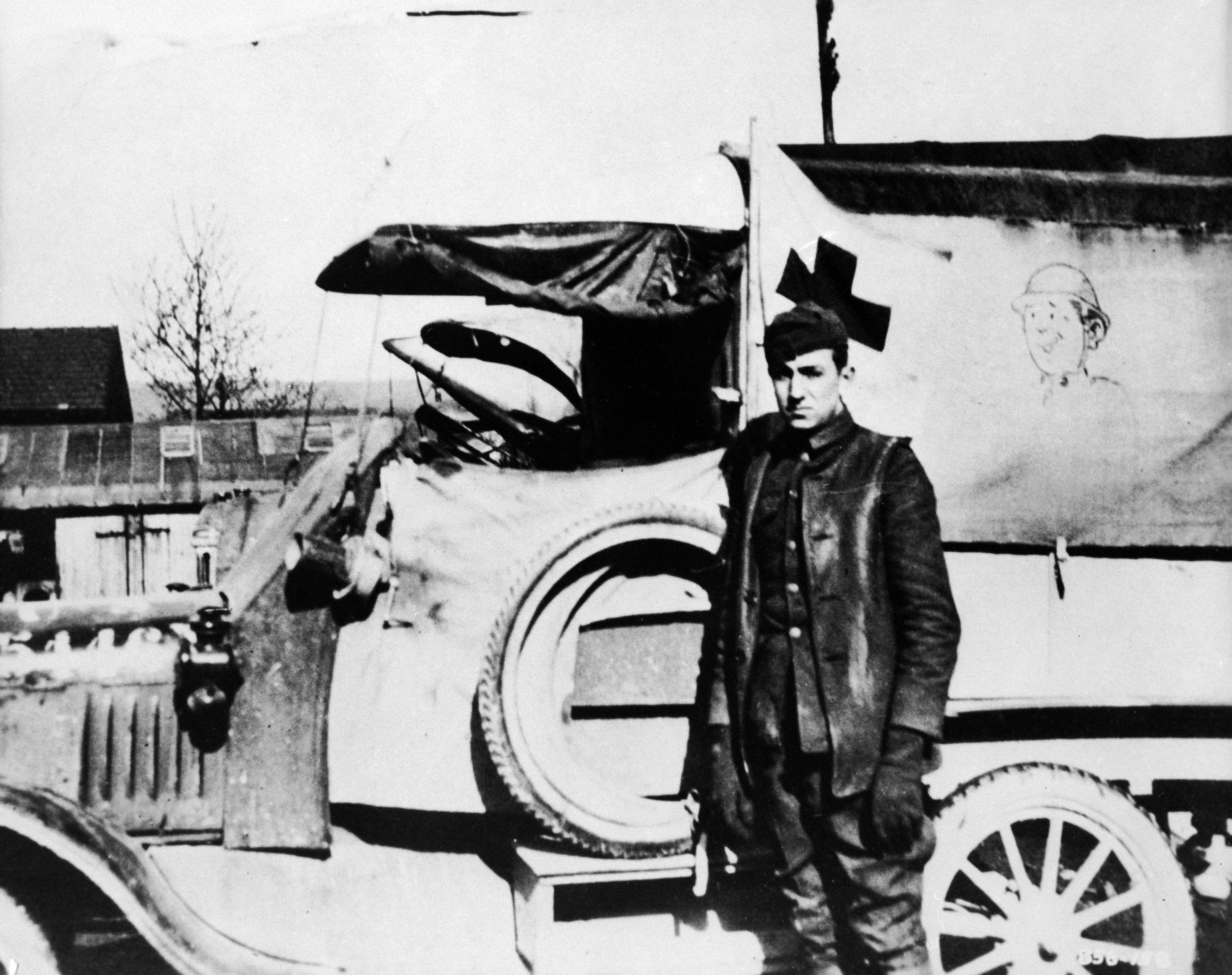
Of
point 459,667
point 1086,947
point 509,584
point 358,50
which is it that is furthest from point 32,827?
point 1086,947

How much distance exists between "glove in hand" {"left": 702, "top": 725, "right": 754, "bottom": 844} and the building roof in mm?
2588

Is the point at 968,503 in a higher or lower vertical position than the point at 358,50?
lower

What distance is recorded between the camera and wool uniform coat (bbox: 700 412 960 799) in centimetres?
206

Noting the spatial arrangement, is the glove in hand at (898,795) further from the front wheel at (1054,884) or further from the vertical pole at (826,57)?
the vertical pole at (826,57)

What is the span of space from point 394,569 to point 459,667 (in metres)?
0.32

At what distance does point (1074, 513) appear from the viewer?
239cm

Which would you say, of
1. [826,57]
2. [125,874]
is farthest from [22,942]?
[826,57]

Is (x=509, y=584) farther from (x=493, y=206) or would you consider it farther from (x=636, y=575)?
(x=493, y=206)

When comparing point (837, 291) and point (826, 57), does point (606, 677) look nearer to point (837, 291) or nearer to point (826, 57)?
point (837, 291)

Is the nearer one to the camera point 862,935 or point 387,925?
point 862,935

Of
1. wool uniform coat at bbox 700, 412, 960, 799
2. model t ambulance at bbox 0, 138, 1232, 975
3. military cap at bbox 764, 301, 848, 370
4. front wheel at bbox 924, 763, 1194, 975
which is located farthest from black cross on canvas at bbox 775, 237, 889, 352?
front wheel at bbox 924, 763, 1194, 975

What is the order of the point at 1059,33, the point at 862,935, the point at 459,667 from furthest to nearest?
the point at 1059,33, the point at 459,667, the point at 862,935

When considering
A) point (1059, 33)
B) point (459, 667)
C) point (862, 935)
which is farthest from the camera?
point (1059, 33)

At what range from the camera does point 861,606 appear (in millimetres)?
2107
